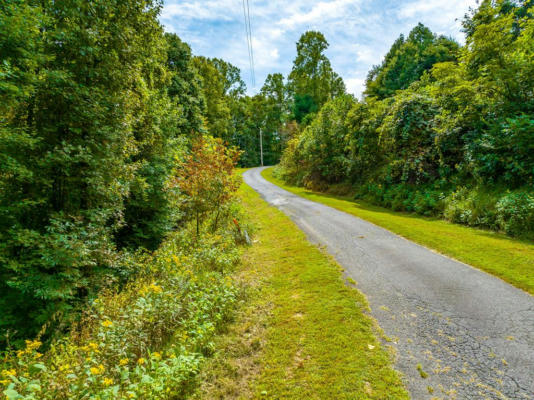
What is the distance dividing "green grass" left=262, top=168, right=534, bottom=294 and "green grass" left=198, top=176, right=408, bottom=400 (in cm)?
319

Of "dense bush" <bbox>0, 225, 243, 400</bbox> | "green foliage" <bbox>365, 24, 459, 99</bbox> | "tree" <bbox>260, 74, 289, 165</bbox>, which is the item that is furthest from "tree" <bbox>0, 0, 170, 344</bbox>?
"tree" <bbox>260, 74, 289, 165</bbox>

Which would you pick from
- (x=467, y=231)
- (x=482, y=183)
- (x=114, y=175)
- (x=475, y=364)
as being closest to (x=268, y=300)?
(x=475, y=364)

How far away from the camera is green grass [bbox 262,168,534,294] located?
5305mm

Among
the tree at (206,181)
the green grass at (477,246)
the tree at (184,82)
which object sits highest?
the tree at (184,82)

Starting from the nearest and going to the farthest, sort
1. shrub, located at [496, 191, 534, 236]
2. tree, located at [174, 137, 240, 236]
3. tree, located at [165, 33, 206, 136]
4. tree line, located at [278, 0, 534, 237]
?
shrub, located at [496, 191, 534, 236] → tree line, located at [278, 0, 534, 237] → tree, located at [174, 137, 240, 236] → tree, located at [165, 33, 206, 136]

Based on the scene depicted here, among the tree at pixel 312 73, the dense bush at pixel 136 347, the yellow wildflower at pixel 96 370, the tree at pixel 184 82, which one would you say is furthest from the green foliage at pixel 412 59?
the yellow wildflower at pixel 96 370

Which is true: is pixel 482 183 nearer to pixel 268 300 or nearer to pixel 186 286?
pixel 268 300

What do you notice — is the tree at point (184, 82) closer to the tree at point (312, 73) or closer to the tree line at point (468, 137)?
the tree line at point (468, 137)

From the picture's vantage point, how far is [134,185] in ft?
23.2

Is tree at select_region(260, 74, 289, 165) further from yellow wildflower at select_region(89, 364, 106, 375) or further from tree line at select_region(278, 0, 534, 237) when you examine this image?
yellow wildflower at select_region(89, 364, 106, 375)

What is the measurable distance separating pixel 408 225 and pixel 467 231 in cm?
175

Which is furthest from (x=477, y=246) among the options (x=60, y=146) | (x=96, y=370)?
(x=60, y=146)

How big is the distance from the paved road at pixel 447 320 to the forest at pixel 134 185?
2.95 meters

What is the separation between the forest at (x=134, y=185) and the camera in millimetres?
3713
